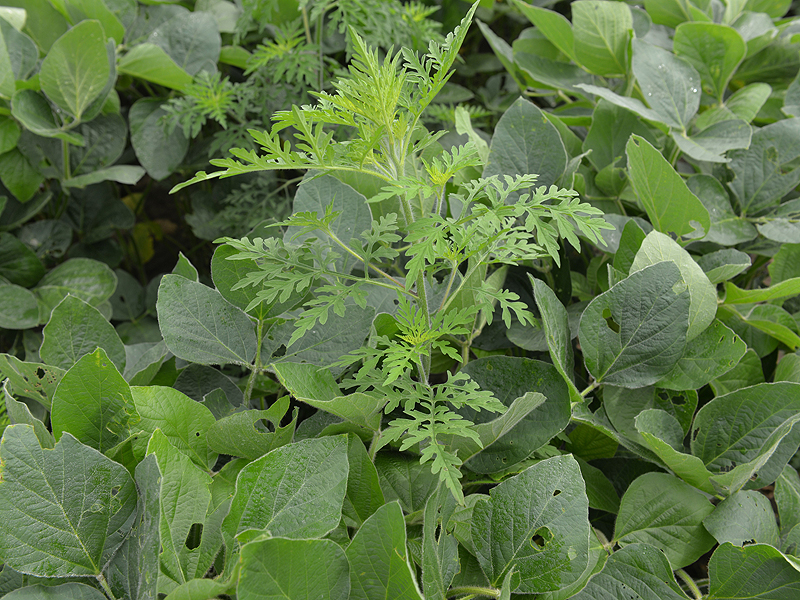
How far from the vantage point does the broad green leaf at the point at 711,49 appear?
0.91 metres

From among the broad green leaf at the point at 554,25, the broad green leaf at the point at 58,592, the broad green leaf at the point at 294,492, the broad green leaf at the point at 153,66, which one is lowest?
the broad green leaf at the point at 58,592

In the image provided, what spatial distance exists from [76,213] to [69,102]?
37cm

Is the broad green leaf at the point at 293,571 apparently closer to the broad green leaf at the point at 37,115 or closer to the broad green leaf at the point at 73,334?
the broad green leaf at the point at 73,334

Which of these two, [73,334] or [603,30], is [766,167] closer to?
[603,30]

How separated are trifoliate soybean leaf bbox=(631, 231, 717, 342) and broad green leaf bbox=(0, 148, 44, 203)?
1.14 meters

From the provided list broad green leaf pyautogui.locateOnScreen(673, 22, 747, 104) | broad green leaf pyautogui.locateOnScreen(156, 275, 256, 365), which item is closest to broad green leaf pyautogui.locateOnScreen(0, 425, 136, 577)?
broad green leaf pyautogui.locateOnScreen(156, 275, 256, 365)

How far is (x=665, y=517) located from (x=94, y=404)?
522 millimetres

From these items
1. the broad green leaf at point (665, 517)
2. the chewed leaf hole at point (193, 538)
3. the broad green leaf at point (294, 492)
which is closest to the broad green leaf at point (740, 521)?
the broad green leaf at point (665, 517)

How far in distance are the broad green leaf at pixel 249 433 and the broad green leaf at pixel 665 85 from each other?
67 cm

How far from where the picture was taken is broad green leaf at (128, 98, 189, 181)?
1.20 metres

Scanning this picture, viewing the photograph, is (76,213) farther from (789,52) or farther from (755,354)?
(789,52)

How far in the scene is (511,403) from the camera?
544 millimetres

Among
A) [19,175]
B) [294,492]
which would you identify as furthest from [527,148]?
[19,175]

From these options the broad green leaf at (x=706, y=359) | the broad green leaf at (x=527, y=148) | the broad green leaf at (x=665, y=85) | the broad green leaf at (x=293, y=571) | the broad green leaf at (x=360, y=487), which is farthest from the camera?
the broad green leaf at (x=665, y=85)
